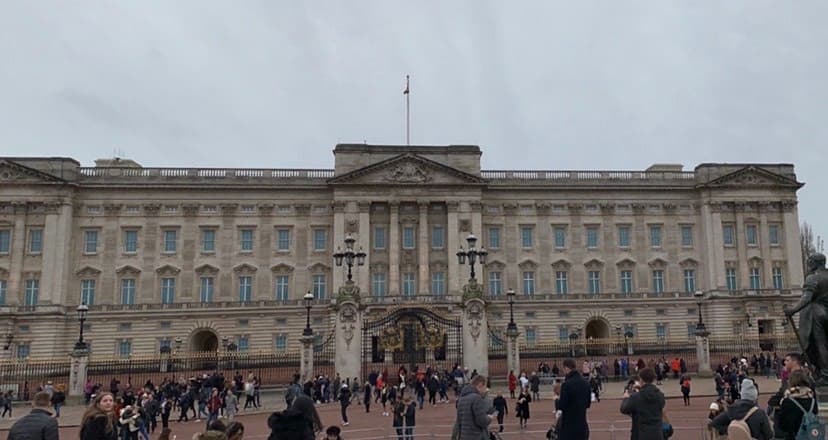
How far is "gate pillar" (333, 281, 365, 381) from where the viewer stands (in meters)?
32.4

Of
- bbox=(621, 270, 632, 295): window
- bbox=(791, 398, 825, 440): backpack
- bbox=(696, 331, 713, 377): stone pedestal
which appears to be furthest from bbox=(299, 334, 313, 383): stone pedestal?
bbox=(621, 270, 632, 295): window

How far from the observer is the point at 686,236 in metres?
60.4

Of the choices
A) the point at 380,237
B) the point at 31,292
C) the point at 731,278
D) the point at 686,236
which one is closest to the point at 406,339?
the point at 380,237

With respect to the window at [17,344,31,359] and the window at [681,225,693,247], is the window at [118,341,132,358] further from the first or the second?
the window at [681,225,693,247]

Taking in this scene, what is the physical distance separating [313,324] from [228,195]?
534 inches

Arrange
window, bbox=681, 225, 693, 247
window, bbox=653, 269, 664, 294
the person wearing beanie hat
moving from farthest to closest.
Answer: window, bbox=681, 225, 693, 247 → window, bbox=653, 269, 664, 294 → the person wearing beanie hat

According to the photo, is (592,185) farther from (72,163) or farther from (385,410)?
(72,163)

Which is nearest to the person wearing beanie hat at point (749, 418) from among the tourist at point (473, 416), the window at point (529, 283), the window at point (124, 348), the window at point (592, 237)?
Result: the tourist at point (473, 416)

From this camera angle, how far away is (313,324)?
181 ft

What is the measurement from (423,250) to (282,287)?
12677mm

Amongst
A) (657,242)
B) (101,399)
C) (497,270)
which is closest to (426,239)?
(497,270)

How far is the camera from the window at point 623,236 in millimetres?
59938

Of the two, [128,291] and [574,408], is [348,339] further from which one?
[128,291]

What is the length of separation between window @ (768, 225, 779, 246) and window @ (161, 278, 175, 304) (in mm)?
53432
